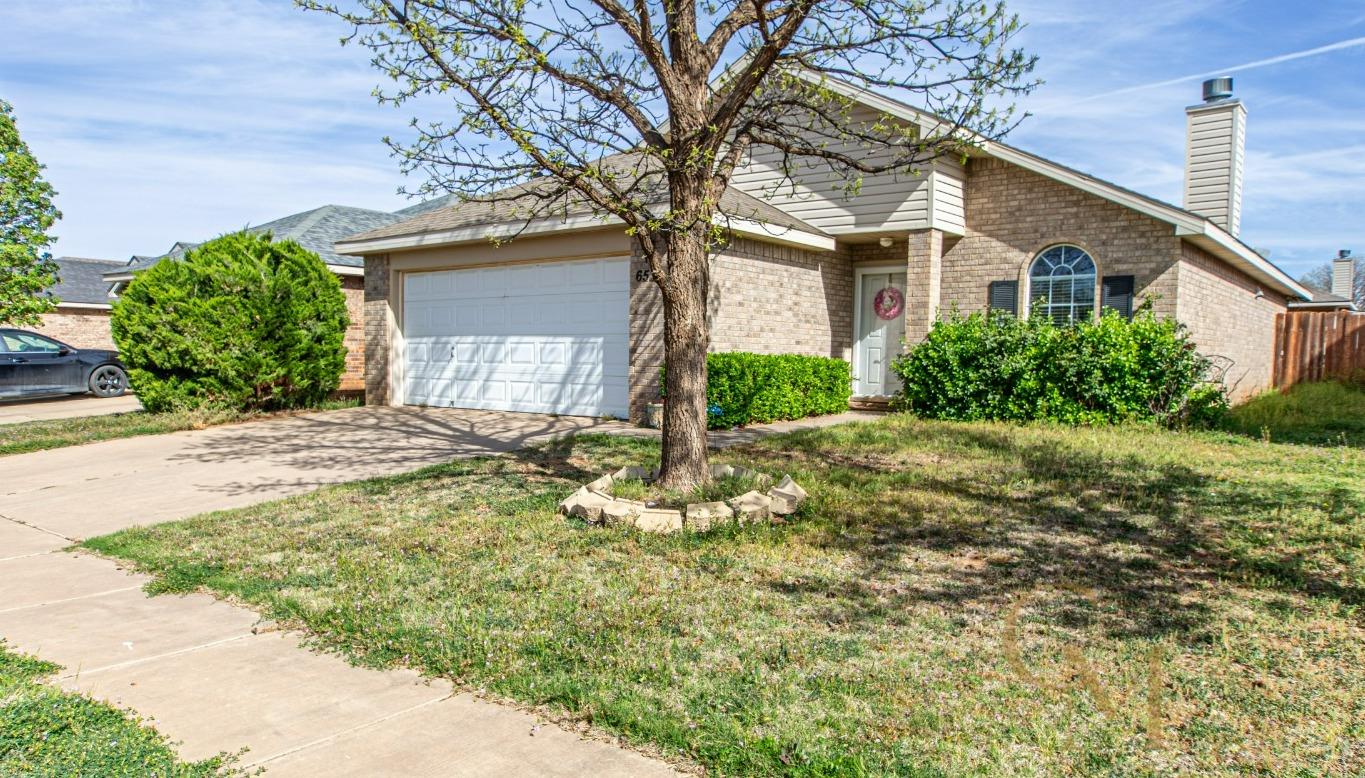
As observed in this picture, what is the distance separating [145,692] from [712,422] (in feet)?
27.7

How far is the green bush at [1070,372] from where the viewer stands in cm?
1123

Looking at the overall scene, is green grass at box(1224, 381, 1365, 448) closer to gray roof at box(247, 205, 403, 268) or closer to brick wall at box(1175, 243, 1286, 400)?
brick wall at box(1175, 243, 1286, 400)

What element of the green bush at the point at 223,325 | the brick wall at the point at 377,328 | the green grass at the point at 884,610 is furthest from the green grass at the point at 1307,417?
the green bush at the point at 223,325

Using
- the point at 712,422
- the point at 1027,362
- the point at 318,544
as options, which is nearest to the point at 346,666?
the point at 318,544

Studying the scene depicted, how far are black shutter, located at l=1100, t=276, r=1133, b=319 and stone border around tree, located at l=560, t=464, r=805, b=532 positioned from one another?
8.14 meters

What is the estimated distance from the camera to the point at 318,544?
5.89 metres

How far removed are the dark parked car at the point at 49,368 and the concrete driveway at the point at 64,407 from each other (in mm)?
255

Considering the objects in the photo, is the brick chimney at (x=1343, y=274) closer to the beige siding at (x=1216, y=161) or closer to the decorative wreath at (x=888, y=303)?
the beige siding at (x=1216, y=161)

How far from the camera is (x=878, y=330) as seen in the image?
15.3 meters

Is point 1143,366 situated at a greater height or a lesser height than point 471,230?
lesser

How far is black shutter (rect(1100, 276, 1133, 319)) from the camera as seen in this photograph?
1249 centimetres

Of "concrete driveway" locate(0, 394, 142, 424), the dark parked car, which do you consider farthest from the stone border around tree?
the dark parked car

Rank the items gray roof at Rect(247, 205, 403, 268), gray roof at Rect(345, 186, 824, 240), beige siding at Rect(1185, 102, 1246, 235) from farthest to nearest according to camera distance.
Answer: gray roof at Rect(247, 205, 403, 268)
beige siding at Rect(1185, 102, 1246, 235)
gray roof at Rect(345, 186, 824, 240)

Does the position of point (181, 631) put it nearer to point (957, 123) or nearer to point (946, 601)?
point (946, 601)
